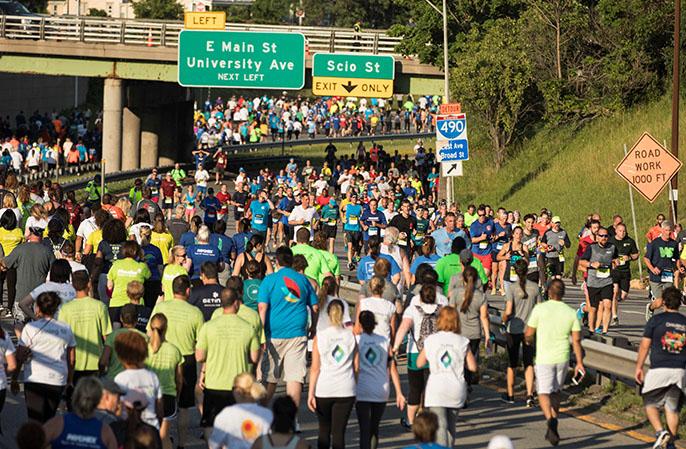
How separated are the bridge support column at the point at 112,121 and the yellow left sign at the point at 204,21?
20.5ft

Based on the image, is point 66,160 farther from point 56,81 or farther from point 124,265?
point 124,265

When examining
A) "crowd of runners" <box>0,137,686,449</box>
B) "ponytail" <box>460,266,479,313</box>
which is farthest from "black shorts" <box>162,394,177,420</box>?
"ponytail" <box>460,266,479,313</box>

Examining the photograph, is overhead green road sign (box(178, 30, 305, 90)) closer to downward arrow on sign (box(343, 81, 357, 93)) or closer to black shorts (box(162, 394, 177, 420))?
downward arrow on sign (box(343, 81, 357, 93))

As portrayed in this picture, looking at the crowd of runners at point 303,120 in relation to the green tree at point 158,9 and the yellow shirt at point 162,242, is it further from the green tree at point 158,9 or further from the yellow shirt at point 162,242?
the yellow shirt at point 162,242

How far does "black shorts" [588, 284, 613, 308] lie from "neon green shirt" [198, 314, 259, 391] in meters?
10.1

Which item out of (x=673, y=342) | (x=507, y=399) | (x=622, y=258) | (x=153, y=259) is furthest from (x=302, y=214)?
(x=673, y=342)

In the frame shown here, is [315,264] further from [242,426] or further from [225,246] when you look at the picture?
[242,426]

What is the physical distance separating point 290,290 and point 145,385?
11.5 ft

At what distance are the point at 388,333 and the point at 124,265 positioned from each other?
3.03 meters

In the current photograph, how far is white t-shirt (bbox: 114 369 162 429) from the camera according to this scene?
432 inches

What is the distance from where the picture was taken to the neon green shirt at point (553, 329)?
14.2 m

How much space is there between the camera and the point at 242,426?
9.87m

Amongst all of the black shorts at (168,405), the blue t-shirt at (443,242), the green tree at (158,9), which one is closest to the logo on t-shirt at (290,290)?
the black shorts at (168,405)

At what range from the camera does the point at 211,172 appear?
2350 inches
